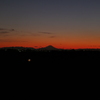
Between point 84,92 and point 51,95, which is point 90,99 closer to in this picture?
point 84,92

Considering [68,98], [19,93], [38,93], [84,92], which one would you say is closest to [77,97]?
[68,98]

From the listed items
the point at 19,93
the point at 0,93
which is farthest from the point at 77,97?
the point at 0,93

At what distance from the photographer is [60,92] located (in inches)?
746

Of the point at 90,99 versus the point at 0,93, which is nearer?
the point at 90,99

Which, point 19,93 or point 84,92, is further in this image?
point 84,92

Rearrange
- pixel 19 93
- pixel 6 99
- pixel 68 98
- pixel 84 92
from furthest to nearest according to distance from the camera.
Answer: pixel 84 92
pixel 19 93
pixel 68 98
pixel 6 99

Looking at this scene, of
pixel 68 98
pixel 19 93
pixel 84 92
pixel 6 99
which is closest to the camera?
pixel 6 99

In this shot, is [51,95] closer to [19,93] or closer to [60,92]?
[60,92]

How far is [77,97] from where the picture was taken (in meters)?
17.3

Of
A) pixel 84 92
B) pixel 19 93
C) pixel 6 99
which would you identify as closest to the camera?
pixel 6 99

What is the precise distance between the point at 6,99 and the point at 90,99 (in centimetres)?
850

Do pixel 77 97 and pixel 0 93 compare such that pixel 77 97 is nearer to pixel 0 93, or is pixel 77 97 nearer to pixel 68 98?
pixel 68 98

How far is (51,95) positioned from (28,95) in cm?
252

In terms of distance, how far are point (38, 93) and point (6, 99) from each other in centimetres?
397
